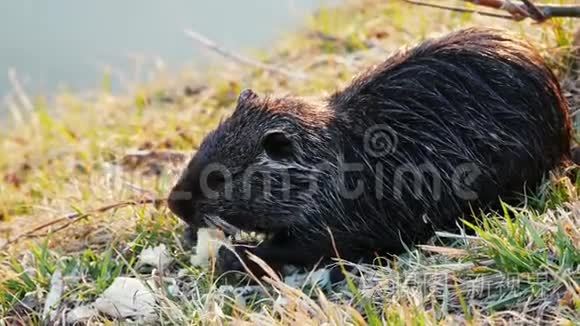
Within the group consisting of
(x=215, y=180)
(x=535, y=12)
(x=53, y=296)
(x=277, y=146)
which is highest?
(x=535, y=12)

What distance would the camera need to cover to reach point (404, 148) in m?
4.13

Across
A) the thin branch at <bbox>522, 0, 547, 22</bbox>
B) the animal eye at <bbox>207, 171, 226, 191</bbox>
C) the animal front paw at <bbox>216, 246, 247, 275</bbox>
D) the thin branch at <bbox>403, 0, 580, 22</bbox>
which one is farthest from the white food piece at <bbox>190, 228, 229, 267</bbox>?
the thin branch at <bbox>522, 0, 547, 22</bbox>

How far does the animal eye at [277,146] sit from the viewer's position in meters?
4.12

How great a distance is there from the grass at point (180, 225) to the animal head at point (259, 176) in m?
0.27

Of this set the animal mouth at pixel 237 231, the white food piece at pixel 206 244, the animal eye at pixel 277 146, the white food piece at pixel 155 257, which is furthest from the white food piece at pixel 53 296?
the animal eye at pixel 277 146

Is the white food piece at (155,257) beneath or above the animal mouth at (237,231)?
beneath

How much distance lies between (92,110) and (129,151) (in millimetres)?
1405

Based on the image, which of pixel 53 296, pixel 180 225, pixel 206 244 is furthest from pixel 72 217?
pixel 206 244

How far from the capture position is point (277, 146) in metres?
4.16

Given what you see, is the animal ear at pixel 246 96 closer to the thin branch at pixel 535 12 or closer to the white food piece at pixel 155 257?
the white food piece at pixel 155 257

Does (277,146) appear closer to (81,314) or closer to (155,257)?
(155,257)

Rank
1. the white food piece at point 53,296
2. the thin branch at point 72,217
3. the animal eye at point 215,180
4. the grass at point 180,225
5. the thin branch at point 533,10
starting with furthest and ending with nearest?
the thin branch at point 72,217 → the thin branch at point 533,10 → the animal eye at point 215,180 → the white food piece at point 53,296 → the grass at point 180,225

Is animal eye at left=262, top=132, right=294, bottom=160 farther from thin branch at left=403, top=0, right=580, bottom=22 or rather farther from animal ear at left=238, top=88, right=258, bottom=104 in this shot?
thin branch at left=403, top=0, right=580, bottom=22

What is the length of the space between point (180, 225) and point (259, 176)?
0.55m
